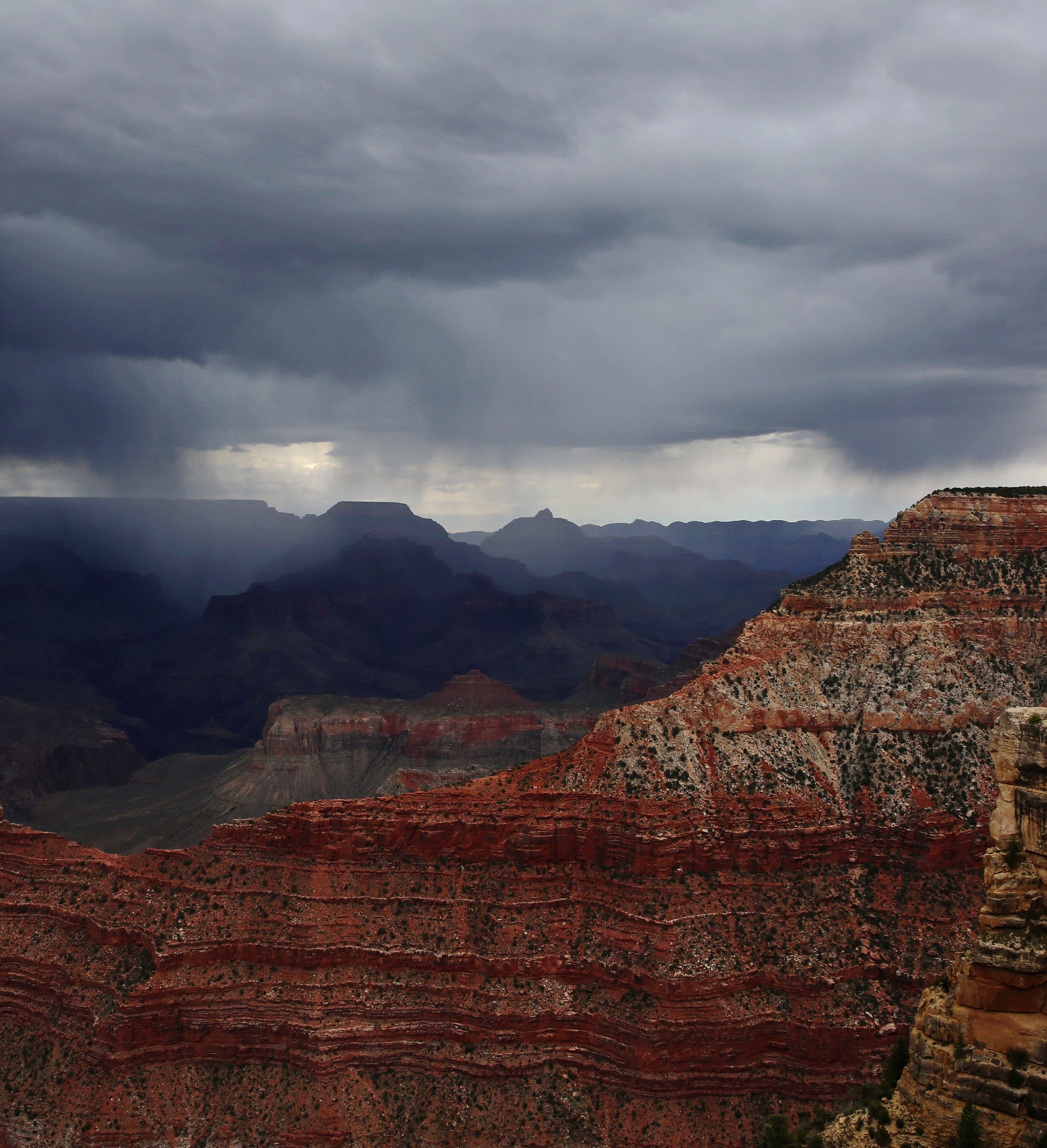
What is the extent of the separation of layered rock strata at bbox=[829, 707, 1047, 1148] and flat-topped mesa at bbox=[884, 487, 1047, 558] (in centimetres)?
6077

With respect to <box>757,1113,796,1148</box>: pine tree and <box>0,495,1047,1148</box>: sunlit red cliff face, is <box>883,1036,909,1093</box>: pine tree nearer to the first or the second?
<box>757,1113,796,1148</box>: pine tree

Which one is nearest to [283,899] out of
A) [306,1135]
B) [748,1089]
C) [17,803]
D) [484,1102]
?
[306,1135]

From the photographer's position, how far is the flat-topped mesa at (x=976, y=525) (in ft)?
268

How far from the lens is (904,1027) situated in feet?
184

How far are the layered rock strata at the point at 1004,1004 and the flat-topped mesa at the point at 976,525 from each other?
60.8m

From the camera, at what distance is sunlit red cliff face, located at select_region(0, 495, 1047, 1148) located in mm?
56594

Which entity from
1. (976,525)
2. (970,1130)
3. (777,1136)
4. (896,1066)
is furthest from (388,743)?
(970,1130)

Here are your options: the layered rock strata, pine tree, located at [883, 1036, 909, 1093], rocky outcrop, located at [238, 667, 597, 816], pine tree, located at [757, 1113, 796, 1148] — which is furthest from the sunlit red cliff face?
rocky outcrop, located at [238, 667, 597, 816]

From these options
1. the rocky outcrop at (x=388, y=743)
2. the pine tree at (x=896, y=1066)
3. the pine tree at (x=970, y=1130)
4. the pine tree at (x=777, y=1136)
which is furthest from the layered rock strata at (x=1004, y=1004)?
the rocky outcrop at (x=388, y=743)

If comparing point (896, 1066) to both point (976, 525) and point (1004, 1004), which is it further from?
point (976, 525)

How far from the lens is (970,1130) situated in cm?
2308

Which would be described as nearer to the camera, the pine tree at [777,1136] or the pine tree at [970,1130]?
the pine tree at [970,1130]

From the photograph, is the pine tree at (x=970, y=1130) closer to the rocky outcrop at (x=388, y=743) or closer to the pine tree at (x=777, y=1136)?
the pine tree at (x=777, y=1136)

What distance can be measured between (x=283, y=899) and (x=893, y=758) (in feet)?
160
